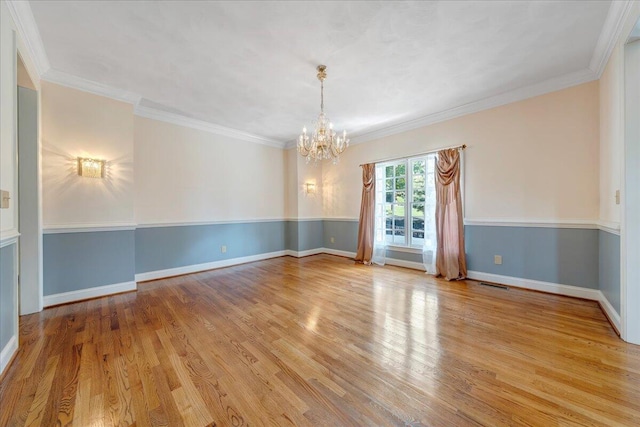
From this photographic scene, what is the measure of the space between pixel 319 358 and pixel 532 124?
13.1 feet

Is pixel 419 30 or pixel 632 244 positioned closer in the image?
pixel 632 244

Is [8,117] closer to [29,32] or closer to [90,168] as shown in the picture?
[29,32]

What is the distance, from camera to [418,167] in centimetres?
453

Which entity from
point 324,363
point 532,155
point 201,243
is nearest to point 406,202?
Answer: point 532,155

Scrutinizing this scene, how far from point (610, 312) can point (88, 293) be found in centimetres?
593

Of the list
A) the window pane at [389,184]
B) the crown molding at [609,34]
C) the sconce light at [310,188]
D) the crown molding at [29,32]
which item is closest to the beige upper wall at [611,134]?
the crown molding at [609,34]

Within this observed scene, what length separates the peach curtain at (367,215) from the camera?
16.6 feet

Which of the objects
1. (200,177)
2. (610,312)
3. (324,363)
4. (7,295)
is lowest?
(324,363)

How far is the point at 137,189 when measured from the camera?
3.83m

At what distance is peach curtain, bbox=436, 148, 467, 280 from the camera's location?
3873mm

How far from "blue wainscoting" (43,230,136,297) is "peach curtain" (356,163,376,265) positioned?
3.96m

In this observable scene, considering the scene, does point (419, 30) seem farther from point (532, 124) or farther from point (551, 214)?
point (551, 214)

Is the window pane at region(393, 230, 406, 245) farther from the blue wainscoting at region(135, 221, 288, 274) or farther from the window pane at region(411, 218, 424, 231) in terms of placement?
the blue wainscoting at region(135, 221, 288, 274)

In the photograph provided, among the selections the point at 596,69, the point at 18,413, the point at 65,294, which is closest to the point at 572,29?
the point at 596,69
